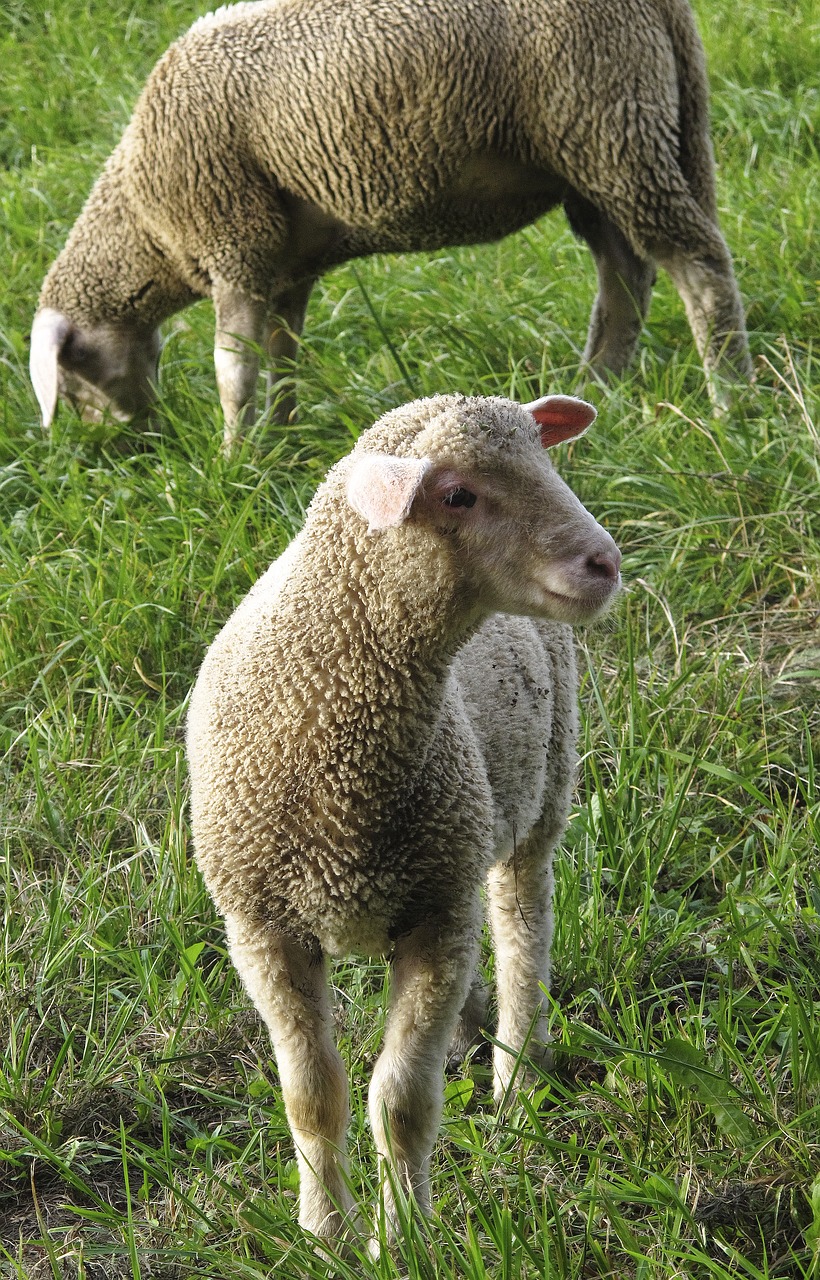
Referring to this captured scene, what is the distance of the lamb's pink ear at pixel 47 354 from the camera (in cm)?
472

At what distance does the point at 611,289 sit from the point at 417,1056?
11.0 ft

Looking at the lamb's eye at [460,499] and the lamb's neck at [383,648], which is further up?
the lamb's eye at [460,499]

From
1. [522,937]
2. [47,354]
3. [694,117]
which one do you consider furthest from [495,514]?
[47,354]

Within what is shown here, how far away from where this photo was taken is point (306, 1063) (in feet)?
7.36

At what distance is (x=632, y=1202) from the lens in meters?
2.37

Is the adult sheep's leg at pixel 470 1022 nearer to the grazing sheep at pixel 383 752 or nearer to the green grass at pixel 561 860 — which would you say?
the green grass at pixel 561 860

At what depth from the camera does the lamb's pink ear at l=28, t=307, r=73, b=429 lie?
4.72m

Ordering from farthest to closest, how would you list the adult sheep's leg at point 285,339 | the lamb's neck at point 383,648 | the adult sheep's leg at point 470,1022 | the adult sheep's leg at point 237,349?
the adult sheep's leg at point 285,339
the adult sheep's leg at point 237,349
the adult sheep's leg at point 470,1022
the lamb's neck at point 383,648

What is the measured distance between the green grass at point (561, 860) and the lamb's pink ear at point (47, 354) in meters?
0.17

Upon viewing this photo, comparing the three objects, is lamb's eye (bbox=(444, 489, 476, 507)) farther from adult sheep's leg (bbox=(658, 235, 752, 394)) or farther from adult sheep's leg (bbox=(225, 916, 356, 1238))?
adult sheep's leg (bbox=(658, 235, 752, 394))

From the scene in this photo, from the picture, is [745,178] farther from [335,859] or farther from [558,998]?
[335,859]

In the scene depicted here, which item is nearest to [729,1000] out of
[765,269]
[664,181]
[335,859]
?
[335,859]

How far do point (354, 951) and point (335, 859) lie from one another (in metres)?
0.22

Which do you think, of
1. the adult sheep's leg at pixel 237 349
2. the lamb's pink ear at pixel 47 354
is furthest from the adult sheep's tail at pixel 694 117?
the lamb's pink ear at pixel 47 354
